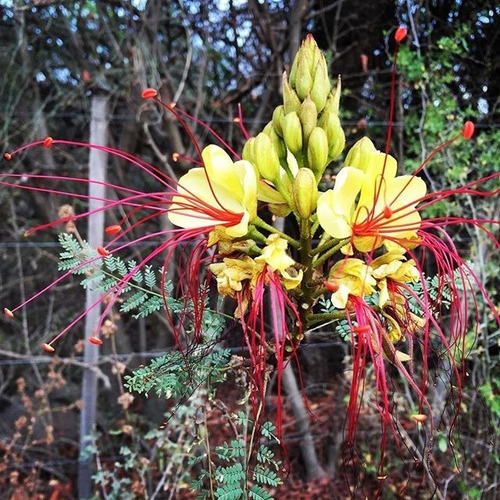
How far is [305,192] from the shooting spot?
0.68 metres

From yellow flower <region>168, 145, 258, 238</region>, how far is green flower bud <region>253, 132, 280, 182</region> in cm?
2

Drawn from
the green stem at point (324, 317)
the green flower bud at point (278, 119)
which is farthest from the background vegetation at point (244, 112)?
the green flower bud at point (278, 119)

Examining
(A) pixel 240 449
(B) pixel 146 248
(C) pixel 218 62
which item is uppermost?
(C) pixel 218 62

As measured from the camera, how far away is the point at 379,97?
2.68 m

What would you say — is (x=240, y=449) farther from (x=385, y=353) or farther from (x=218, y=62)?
(x=218, y=62)

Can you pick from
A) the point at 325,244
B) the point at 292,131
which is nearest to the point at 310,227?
the point at 325,244

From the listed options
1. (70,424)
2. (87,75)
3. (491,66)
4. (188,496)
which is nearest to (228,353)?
(188,496)

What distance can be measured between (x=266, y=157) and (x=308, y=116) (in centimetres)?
8

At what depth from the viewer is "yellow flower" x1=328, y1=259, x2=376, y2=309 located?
675 mm

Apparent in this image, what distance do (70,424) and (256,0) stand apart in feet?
8.23

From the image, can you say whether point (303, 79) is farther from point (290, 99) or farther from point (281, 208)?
point (281, 208)

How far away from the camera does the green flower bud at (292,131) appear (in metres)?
0.72

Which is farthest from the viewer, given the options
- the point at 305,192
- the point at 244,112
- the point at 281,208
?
the point at 244,112

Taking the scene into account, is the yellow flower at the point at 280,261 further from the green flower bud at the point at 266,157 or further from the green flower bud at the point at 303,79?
the green flower bud at the point at 303,79
